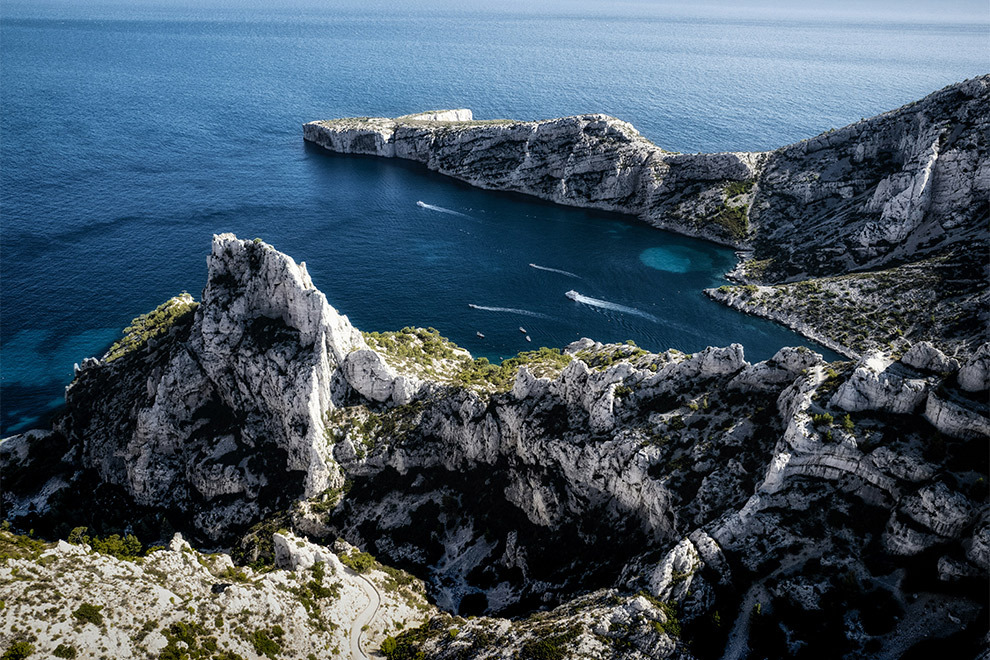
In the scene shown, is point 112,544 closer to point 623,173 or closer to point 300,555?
point 300,555

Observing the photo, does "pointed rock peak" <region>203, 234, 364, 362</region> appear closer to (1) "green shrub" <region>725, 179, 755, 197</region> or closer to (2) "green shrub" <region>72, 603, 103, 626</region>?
(2) "green shrub" <region>72, 603, 103, 626</region>

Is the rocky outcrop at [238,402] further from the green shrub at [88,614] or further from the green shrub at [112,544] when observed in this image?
the green shrub at [88,614]

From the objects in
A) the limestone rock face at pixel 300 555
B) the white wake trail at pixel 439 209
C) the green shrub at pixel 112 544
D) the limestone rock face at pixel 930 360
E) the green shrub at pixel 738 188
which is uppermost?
the green shrub at pixel 738 188

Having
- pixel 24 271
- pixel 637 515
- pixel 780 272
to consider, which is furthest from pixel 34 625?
pixel 780 272

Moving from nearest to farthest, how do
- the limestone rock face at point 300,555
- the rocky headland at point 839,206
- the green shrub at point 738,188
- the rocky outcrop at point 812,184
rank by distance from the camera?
the limestone rock face at point 300,555 → the rocky headland at point 839,206 → the rocky outcrop at point 812,184 → the green shrub at point 738,188

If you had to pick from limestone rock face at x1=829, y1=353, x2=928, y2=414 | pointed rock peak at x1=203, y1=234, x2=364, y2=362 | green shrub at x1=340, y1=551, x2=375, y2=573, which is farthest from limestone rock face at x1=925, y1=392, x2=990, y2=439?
pointed rock peak at x1=203, y1=234, x2=364, y2=362

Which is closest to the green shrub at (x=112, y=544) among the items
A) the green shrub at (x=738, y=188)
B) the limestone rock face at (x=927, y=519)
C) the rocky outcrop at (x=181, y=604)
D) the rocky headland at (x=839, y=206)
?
the rocky outcrop at (x=181, y=604)
